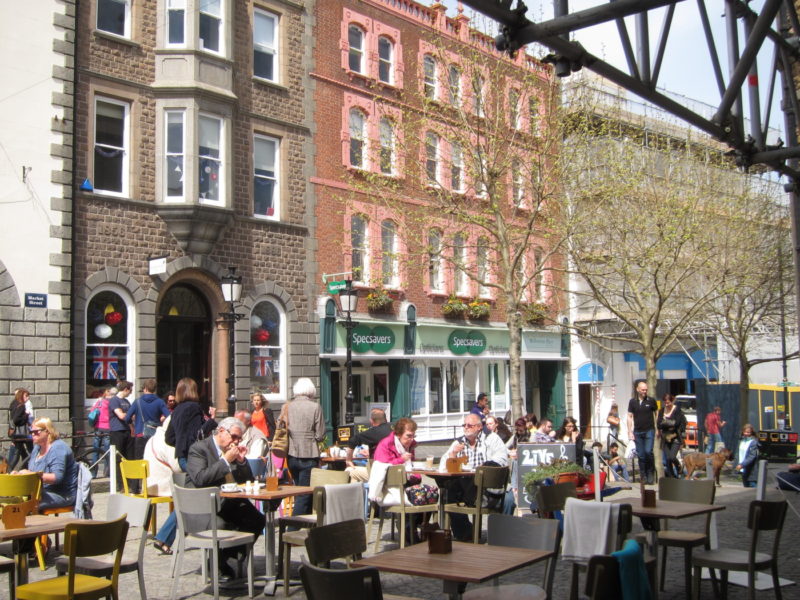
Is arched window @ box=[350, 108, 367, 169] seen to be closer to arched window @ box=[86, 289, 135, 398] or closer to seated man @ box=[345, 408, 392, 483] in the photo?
arched window @ box=[86, 289, 135, 398]

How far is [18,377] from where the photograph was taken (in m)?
17.6

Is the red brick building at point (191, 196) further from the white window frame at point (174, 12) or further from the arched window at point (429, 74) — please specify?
the arched window at point (429, 74)

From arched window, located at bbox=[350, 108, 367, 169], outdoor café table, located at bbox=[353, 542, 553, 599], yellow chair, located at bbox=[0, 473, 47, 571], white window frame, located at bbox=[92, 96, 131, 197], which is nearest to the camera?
outdoor café table, located at bbox=[353, 542, 553, 599]

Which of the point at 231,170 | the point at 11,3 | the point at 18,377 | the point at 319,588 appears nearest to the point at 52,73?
the point at 11,3

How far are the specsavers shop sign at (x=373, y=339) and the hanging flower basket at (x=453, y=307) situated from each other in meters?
2.65

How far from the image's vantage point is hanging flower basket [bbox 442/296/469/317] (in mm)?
28062

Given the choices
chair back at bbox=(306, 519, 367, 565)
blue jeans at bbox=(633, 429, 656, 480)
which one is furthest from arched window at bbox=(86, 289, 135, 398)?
chair back at bbox=(306, 519, 367, 565)

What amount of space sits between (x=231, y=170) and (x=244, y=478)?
12.6 m

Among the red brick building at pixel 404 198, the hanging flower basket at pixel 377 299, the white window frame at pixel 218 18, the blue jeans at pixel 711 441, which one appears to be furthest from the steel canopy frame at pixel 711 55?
the blue jeans at pixel 711 441

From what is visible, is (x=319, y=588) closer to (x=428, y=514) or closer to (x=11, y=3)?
(x=428, y=514)

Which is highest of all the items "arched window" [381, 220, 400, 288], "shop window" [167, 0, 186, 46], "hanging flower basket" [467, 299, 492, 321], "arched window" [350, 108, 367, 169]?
"shop window" [167, 0, 186, 46]

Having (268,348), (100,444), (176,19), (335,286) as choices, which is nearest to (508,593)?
(100,444)

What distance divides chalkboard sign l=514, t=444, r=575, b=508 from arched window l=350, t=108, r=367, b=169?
13986 millimetres

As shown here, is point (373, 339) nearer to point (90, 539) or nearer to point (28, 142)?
point (28, 142)
